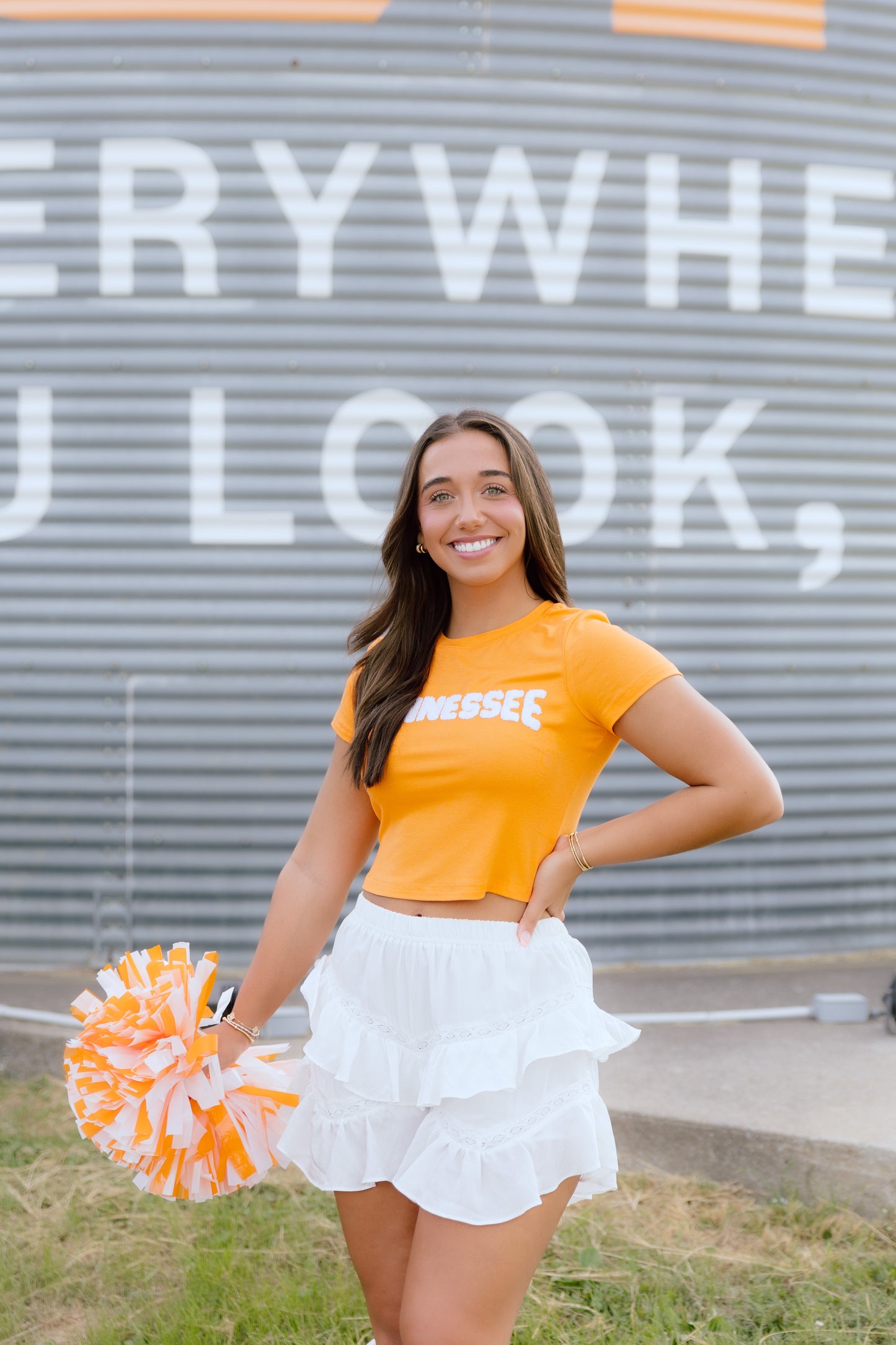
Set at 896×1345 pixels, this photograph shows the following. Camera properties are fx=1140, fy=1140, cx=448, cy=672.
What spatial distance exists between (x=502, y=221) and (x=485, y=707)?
3601 mm

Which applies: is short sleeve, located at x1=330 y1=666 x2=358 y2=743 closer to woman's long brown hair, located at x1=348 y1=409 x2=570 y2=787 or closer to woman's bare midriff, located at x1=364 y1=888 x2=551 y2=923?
woman's long brown hair, located at x1=348 y1=409 x2=570 y2=787

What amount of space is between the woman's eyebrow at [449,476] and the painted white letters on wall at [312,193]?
316 centimetres

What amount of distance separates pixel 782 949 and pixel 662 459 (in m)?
2.27

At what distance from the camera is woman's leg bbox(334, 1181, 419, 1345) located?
6.34 ft

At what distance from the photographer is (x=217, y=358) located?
16.1 feet

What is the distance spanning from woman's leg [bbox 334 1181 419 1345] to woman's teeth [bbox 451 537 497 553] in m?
1.10

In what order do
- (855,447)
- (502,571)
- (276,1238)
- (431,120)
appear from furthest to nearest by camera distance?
(855,447), (431,120), (276,1238), (502,571)

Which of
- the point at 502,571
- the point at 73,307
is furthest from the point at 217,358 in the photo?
the point at 502,571

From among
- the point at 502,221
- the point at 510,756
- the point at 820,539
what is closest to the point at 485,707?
the point at 510,756

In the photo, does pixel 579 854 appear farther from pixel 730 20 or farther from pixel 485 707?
pixel 730 20

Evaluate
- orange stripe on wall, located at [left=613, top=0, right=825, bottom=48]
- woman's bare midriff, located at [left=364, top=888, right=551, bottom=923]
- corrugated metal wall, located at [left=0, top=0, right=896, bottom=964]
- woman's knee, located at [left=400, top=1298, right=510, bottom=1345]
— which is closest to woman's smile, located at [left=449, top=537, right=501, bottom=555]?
woman's bare midriff, located at [left=364, top=888, right=551, bottom=923]

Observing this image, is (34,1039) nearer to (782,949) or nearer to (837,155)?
(782,949)

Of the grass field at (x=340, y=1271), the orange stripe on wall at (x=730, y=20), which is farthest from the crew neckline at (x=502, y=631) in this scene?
the orange stripe on wall at (x=730, y=20)

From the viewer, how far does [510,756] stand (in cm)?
189
